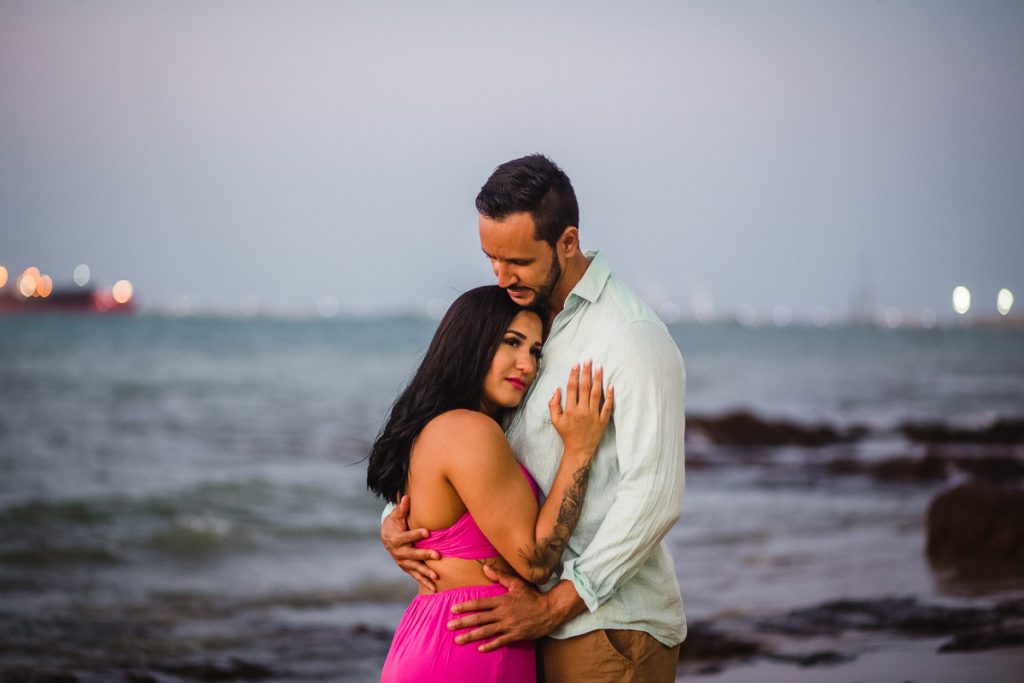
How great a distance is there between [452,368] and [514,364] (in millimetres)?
193

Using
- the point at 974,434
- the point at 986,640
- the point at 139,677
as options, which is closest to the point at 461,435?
the point at 986,640

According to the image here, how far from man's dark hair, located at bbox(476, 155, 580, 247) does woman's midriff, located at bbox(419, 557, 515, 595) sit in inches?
37.9

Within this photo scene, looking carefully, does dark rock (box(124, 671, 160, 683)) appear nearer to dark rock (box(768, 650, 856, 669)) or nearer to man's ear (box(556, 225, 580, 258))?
dark rock (box(768, 650, 856, 669))

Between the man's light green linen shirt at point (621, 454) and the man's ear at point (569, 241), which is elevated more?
the man's ear at point (569, 241)

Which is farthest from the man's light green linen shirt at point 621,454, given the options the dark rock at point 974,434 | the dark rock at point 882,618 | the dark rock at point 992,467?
the dark rock at point 974,434

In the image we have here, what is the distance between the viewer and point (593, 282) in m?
3.28

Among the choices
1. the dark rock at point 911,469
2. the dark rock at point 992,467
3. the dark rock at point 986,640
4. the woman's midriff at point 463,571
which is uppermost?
the woman's midriff at point 463,571

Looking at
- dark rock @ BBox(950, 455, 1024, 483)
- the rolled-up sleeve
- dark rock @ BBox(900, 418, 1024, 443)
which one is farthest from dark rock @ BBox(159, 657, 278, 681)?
dark rock @ BBox(900, 418, 1024, 443)

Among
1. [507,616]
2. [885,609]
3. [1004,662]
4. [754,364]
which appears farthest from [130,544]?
[754,364]

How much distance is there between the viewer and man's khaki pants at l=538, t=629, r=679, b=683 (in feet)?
10.4

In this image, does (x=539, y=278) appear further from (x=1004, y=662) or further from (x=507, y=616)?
(x=1004, y=662)

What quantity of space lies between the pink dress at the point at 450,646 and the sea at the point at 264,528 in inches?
27.0

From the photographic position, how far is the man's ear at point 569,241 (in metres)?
3.23

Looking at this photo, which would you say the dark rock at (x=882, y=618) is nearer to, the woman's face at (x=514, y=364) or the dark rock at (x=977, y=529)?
the dark rock at (x=977, y=529)
